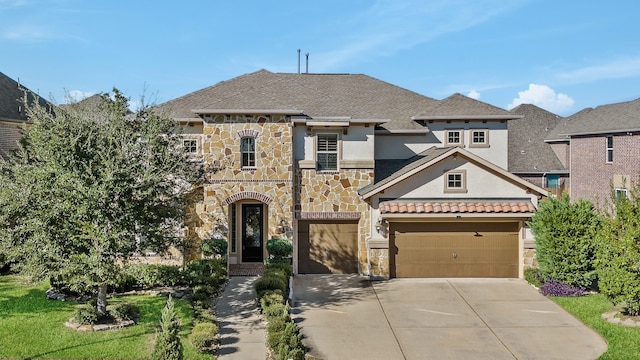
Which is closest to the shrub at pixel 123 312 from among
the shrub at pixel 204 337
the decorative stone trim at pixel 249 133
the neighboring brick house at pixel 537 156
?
the shrub at pixel 204 337

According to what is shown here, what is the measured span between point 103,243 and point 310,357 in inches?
214

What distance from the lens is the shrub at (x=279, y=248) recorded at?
17953 mm

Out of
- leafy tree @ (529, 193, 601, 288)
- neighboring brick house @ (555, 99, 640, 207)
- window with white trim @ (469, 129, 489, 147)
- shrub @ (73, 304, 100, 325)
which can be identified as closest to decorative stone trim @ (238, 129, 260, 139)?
shrub @ (73, 304, 100, 325)

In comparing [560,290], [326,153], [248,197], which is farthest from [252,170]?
[560,290]

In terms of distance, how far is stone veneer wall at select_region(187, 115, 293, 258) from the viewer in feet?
59.8

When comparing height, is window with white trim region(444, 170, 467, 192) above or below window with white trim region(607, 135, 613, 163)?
below

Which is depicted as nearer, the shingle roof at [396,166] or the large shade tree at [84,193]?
the large shade tree at [84,193]

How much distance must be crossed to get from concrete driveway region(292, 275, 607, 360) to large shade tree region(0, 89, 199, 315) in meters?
5.20

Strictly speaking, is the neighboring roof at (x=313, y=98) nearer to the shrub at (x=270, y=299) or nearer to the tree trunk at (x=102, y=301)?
the shrub at (x=270, y=299)

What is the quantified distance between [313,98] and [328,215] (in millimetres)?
5717

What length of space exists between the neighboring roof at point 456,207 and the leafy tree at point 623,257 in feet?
13.7

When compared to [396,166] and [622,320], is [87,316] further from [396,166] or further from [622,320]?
[622,320]

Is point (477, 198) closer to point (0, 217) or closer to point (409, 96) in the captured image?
point (409, 96)

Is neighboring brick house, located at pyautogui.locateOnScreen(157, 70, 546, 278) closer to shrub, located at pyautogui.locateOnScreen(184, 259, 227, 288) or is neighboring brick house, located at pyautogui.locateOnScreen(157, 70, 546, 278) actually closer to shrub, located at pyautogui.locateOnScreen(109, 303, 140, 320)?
shrub, located at pyautogui.locateOnScreen(184, 259, 227, 288)
